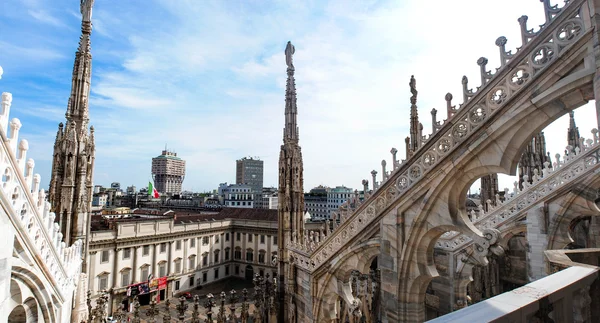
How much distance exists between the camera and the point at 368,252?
10359 mm

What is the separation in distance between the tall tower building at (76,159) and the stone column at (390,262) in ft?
42.3

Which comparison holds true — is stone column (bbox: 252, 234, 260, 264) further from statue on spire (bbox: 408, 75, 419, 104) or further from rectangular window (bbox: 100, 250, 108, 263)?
statue on spire (bbox: 408, 75, 419, 104)

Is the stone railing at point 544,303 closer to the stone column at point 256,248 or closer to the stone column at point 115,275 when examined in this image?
the stone column at point 115,275

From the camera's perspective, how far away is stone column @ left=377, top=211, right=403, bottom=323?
30.0 feet

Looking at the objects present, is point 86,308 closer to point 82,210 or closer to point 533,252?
point 82,210

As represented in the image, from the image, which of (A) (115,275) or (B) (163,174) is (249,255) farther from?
(B) (163,174)

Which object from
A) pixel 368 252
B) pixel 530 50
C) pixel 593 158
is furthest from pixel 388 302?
pixel 593 158

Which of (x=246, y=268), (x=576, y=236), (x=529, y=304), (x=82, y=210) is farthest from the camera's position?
(x=246, y=268)

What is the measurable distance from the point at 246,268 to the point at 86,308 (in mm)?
39336

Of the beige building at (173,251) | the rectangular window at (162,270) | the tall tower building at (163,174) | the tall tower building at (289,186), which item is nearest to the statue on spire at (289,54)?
the tall tower building at (289,186)

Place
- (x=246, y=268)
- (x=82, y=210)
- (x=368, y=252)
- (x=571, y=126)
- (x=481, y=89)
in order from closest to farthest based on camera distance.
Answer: (x=481, y=89) < (x=368, y=252) < (x=82, y=210) < (x=571, y=126) < (x=246, y=268)

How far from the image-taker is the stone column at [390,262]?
915cm

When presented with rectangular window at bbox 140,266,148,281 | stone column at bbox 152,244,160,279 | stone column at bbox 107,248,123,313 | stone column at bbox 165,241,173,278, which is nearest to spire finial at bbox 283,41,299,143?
stone column at bbox 107,248,123,313

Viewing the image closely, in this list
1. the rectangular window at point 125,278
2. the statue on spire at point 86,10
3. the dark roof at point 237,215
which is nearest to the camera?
the statue on spire at point 86,10
